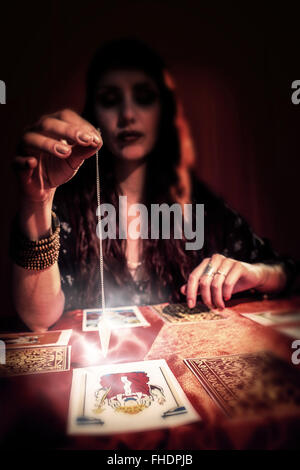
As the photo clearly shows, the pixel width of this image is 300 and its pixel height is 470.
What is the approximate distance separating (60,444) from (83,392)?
0.32ft

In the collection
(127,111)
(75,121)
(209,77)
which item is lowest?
(75,121)

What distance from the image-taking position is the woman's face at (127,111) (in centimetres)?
96

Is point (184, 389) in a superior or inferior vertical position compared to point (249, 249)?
inferior

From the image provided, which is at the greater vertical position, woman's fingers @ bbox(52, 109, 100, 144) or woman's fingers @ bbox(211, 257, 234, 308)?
woman's fingers @ bbox(52, 109, 100, 144)

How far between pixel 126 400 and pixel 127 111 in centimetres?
87

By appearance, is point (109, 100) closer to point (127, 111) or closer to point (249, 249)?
point (127, 111)

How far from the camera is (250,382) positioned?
0.41m

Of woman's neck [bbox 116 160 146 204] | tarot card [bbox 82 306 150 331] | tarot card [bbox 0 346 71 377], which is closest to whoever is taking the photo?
tarot card [bbox 0 346 71 377]

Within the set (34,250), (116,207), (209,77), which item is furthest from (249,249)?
(209,77)

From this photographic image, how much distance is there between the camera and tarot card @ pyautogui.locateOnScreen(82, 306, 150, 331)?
0.69m

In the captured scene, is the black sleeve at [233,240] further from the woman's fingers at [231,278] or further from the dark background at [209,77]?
the dark background at [209,77]

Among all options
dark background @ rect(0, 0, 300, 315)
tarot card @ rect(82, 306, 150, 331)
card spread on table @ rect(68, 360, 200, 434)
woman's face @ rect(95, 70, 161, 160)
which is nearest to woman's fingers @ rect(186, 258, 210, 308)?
tarot card @ rect(82, 306, 150, 331)

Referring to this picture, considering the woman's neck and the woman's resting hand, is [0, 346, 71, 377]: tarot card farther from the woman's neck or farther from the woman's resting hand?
the woman's neck

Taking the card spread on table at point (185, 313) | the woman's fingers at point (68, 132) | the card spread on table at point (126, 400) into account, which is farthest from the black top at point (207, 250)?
the card spread on table at point (126, 400)
